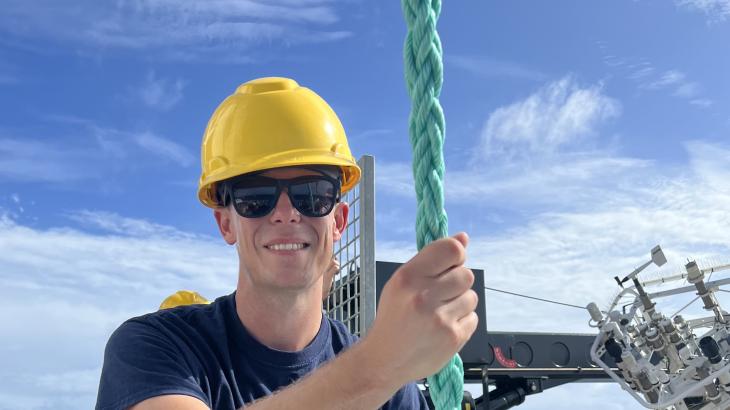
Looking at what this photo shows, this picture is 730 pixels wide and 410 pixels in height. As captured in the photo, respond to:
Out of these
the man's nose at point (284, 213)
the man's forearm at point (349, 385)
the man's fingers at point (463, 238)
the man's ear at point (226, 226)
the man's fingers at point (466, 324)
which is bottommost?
the man's forearm at point (349, 385)

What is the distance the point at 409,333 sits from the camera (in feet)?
3.47

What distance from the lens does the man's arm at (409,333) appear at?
1.03 meters

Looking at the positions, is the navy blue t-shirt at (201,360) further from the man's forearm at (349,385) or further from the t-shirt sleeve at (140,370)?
the man's forearm at (349,385)

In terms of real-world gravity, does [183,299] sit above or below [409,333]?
above

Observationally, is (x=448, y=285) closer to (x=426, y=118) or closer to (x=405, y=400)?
(x=426, y=118)

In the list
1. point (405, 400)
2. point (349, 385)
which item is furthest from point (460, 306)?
point (405, 400)

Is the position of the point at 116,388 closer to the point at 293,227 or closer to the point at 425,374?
the point at 293,227

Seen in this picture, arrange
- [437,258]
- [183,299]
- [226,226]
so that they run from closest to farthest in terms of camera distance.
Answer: [437,258]
[226,226]
[183,299]

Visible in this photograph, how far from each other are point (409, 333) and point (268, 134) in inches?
47.1

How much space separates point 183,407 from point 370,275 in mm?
2534

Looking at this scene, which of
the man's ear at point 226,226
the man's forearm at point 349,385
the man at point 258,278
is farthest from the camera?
the man's ear at point 226,226

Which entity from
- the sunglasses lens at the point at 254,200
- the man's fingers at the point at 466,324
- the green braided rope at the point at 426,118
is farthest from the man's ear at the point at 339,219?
the man's fingers at the point at 466,324

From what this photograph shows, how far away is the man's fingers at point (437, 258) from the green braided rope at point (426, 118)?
25 centimetres

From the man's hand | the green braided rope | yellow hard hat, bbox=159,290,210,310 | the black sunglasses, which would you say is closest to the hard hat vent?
the black sunglasses
